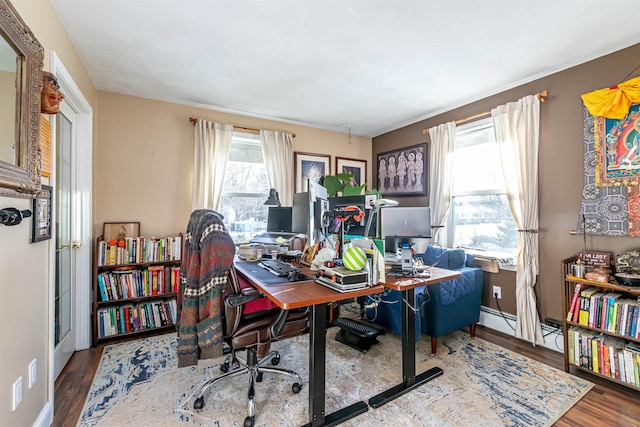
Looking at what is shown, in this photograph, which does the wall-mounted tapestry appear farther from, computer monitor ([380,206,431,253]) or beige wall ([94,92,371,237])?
beige wall ([94,92,371,237])

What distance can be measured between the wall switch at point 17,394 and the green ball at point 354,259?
1.75 meters

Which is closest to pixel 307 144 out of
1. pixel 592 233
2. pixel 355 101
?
pixel 355 101

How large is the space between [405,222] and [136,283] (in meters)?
2.72

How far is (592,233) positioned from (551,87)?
1.36 metres

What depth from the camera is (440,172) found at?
348cm

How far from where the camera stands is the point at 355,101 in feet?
10.6

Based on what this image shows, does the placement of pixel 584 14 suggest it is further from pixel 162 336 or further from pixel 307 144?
pixel 162 336

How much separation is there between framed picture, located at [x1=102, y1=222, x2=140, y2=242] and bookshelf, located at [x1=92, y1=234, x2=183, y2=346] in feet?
0.35

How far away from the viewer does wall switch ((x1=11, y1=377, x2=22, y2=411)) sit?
1.31 m

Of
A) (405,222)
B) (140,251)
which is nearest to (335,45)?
(405,222)


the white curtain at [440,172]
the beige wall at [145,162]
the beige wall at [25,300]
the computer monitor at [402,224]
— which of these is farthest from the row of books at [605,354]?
the beige wall at [145,162]

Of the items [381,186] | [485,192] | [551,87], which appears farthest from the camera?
[381,186]

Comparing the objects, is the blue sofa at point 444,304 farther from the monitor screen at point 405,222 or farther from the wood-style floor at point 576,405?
the wood-style floor at point 576,405

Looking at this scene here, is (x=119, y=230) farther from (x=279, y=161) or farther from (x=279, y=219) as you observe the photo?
(x=279, y=161)
